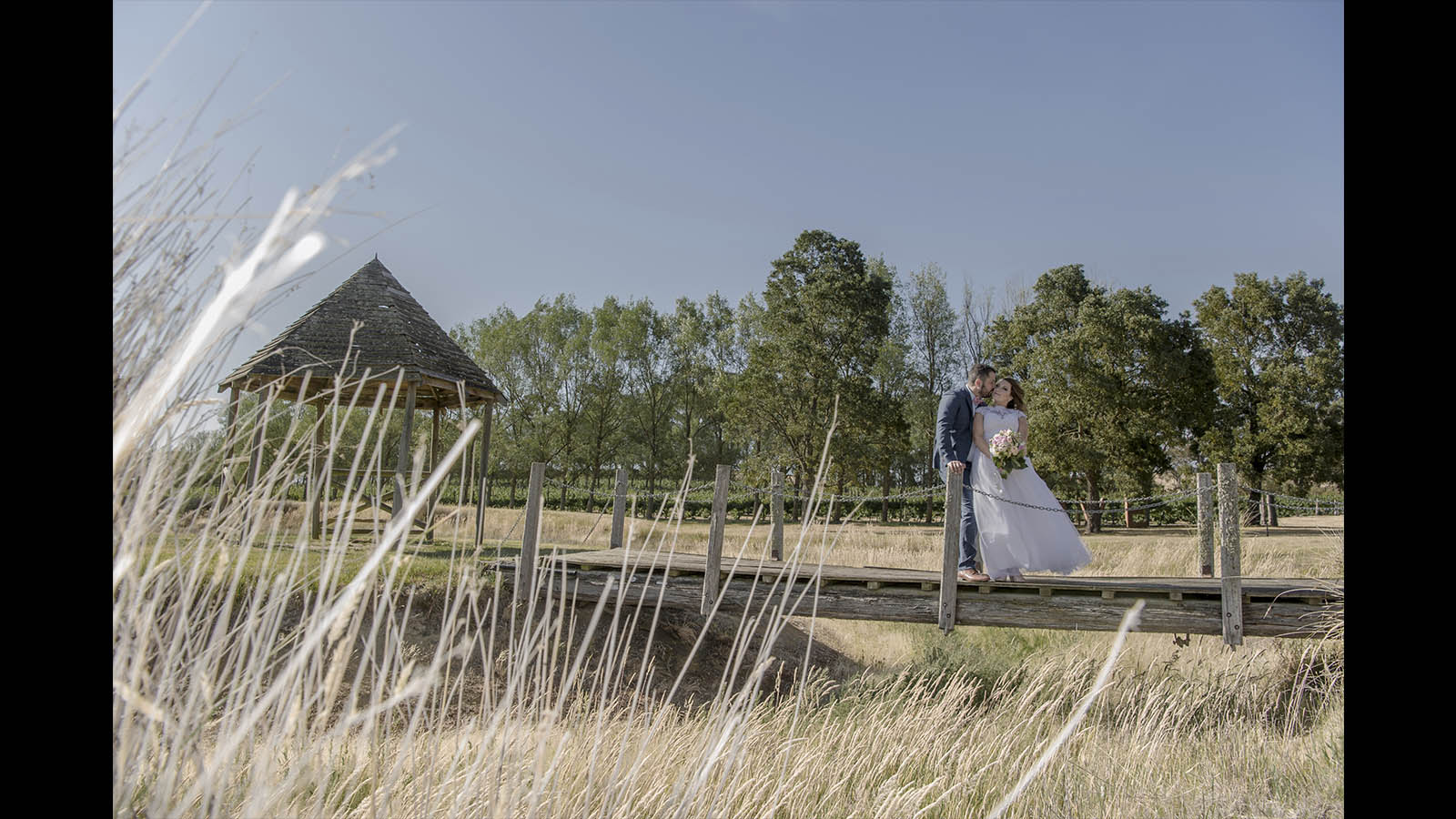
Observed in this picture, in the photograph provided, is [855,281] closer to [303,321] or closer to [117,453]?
[303,321]

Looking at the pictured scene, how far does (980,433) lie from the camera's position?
23.8 feet

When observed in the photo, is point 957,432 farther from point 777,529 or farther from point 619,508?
point 619,508

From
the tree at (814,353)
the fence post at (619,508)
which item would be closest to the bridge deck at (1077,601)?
the fence post at (619,508)

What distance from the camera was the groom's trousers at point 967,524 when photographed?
24.5 feet

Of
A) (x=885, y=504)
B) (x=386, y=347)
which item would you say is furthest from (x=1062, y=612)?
(x=885, y=504)

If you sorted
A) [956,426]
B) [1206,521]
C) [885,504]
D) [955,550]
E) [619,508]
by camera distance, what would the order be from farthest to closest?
1. [885,504]
2. [619,508]
3. [1206,521]
4. [955,550]
5. [956,426]

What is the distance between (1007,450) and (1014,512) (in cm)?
64

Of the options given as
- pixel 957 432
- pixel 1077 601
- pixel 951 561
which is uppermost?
pixel 957 432

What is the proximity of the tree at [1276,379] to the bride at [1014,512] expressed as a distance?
22.3 m

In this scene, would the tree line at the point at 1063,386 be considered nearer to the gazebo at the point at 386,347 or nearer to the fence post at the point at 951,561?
the gazebo at the point at 386,347
